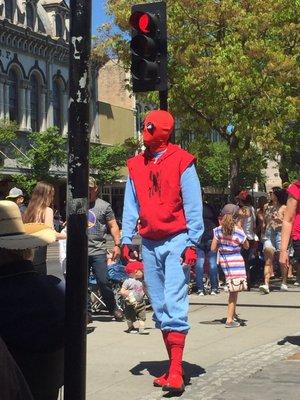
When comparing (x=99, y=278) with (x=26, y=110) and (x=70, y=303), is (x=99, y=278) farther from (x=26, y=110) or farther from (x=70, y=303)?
(x=26, y=110)

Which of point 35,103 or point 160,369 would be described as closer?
point 160,369

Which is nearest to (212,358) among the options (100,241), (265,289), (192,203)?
(192,203)

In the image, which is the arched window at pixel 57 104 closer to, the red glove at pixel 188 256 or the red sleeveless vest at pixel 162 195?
the red sleeveless vest at pixel 162 195

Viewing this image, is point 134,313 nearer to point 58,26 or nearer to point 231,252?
point 231,252

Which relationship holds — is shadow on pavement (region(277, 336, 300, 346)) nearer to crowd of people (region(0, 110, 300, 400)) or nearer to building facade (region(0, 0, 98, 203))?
crowd of people (region(0, 110, 300, 400))

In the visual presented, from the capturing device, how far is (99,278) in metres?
9.34

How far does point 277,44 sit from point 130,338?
389 inches

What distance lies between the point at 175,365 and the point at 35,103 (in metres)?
38.4

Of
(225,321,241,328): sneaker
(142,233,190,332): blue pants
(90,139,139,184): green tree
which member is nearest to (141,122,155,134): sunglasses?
(142,233,190,332): blue pants

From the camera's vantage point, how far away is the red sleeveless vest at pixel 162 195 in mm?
5879

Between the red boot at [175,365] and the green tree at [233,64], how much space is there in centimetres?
958

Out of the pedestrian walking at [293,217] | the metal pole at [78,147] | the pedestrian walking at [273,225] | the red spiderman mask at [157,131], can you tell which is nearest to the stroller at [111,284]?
the pedestrian walking at [293,217]

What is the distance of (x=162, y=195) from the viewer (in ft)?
19.5

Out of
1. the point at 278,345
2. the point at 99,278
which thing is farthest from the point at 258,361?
the point at 99,278
